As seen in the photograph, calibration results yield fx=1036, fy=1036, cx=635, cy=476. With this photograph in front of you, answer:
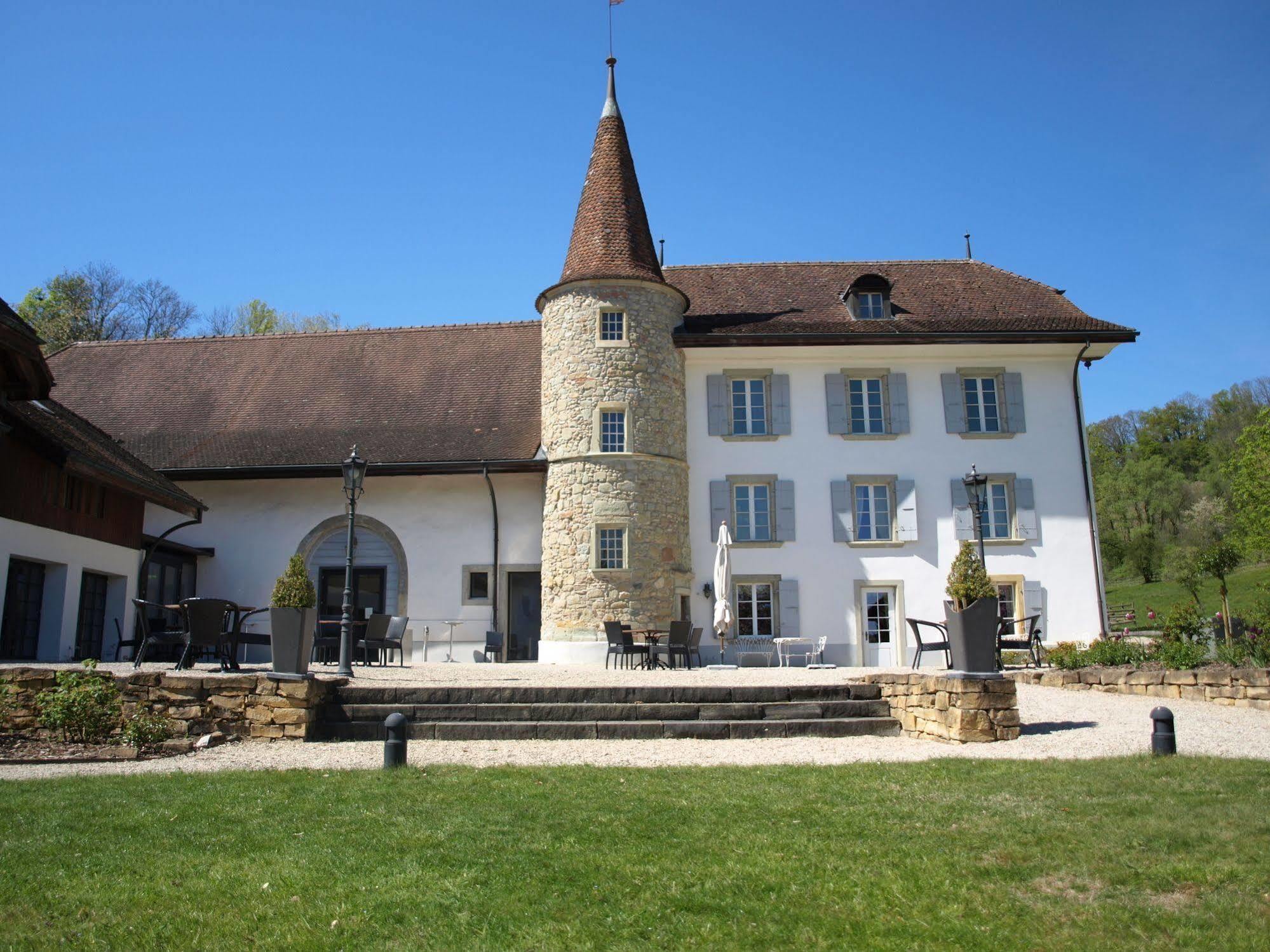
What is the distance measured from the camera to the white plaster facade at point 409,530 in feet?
66.9

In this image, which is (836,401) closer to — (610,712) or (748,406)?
(748,406)

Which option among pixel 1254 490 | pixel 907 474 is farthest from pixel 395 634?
pixel 1254 490

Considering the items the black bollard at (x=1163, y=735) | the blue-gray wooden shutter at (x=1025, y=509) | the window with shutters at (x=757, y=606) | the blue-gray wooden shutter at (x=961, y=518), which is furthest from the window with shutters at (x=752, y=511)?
the black bollard at (x=1163, y=735)

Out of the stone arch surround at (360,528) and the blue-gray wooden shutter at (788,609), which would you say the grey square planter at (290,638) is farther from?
the blue-gray wooden shutter at (788,609)

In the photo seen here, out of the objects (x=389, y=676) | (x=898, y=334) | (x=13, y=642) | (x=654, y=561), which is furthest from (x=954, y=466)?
(x=13, y=642)

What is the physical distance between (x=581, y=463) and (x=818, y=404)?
5.12 meters

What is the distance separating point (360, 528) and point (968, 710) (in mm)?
14193

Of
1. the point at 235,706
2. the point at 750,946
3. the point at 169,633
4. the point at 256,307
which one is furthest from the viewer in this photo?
the point at 256,307

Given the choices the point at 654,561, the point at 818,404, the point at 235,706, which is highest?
the point at 818,404

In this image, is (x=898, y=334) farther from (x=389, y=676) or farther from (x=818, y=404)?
(x=389, y=676)

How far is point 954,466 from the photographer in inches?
821

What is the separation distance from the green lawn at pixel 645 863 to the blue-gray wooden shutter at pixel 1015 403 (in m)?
14.4

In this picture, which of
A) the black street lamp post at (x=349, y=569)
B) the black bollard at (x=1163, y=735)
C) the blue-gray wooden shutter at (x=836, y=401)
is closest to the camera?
the black bollard at (x=1163, y=735)

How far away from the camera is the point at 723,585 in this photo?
729 inches
